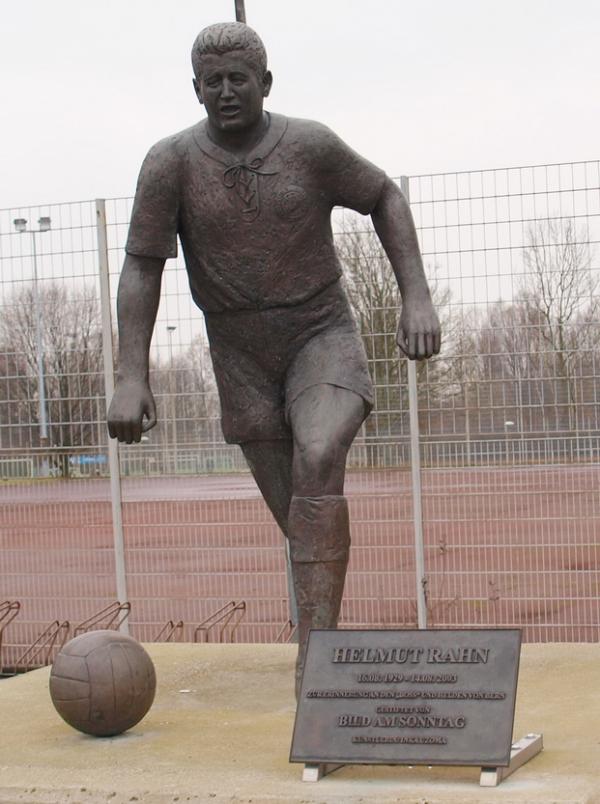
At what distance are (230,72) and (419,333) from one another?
1193mm

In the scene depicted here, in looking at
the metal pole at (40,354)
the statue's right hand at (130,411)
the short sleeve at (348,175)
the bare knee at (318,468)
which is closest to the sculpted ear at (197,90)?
the short sleeve at (348,175)

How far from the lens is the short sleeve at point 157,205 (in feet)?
20.4

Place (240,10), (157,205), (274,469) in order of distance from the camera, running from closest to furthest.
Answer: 1. (157,205)
2. (274,469)
3. (240,10)

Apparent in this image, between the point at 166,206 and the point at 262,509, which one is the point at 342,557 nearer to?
the point at 166,206

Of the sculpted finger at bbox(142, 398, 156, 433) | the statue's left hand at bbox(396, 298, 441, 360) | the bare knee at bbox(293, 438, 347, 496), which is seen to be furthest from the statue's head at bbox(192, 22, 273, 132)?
the bare knee at bbox(293, 438, 347, 496)

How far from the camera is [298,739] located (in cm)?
512

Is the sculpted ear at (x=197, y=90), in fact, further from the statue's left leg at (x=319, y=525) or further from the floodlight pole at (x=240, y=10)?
the floodlight pole at (x=240, y=10)

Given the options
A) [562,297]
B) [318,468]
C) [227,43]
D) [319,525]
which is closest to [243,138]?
[227,43]

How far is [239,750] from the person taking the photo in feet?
18.4

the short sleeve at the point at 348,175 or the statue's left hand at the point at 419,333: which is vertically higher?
the short sleeve at the point at 348,175

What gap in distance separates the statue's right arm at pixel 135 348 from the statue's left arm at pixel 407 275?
0.90 m

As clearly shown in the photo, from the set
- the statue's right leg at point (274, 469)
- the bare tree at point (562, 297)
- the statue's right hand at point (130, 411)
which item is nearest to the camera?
the statue's right hand at point (130, 411)

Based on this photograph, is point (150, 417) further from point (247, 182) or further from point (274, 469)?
point (247, 182)

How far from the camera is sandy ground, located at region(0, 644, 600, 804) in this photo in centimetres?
489
